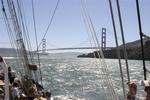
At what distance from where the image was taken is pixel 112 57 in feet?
403

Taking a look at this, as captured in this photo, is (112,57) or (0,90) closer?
(0,90)

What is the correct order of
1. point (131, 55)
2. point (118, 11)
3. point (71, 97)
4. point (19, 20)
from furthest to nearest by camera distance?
point (131, 55), point (71, 97), point (19, 20), point (118, 11)

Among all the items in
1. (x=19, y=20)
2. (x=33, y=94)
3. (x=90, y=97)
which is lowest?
(x=90, y=97)

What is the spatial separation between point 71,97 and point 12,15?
1082cm

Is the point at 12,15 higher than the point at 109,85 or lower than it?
higher

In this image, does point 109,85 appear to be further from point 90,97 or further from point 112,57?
point 112,57

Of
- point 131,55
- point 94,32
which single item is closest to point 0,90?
point 94,32

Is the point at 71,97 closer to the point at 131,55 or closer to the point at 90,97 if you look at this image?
the point at 90,97

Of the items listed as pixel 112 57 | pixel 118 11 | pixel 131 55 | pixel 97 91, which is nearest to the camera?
pixel 118 11

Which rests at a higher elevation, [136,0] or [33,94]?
[136,0]

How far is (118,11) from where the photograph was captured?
11.1 feet

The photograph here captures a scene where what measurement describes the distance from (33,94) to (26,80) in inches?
27.1

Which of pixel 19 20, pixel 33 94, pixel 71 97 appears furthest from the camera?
pixel 71 97

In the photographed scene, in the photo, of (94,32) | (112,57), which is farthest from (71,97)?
(112,57)
